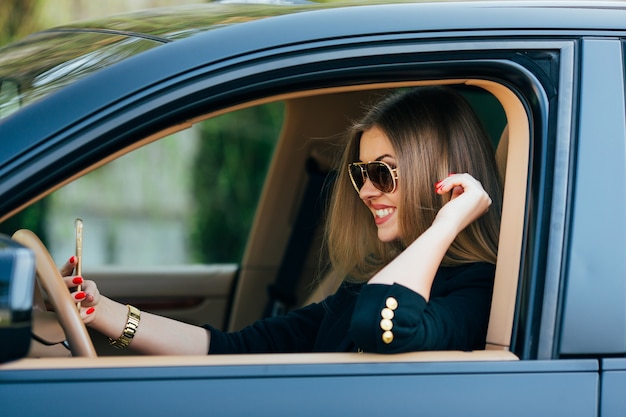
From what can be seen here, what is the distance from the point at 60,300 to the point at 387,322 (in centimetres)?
56

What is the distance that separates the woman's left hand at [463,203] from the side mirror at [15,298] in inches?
29.5

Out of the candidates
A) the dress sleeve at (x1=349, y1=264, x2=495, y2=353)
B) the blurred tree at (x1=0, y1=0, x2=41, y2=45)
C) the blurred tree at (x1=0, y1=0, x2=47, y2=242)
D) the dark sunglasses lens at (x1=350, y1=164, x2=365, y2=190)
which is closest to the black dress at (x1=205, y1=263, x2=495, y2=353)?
the dress sleeve at (x1=349, y1=264, x2=495, y2=353)

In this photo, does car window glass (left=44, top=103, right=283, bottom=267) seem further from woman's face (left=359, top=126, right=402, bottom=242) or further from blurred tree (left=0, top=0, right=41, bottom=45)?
woman's face (left=359, top=126, right=402, bottom=242)

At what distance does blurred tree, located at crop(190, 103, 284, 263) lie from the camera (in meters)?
6.96

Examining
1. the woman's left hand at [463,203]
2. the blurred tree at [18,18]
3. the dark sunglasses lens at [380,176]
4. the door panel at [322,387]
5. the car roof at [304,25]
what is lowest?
the door panel at [322,387]

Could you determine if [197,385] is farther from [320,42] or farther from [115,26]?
[115,26]

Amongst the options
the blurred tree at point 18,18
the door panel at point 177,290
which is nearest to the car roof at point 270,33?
the door panel at point 177,290

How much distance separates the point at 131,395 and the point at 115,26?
813 mm

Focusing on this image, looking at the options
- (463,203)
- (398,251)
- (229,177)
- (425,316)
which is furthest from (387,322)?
(229,177)

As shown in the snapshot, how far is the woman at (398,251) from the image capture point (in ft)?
5.27

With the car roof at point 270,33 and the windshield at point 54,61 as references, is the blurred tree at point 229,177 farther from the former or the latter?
the car roof at point 270,33

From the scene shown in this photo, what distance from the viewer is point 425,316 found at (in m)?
1.61

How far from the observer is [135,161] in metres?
7.01

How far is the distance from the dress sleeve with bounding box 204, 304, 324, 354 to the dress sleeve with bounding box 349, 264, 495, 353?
0.52 m
